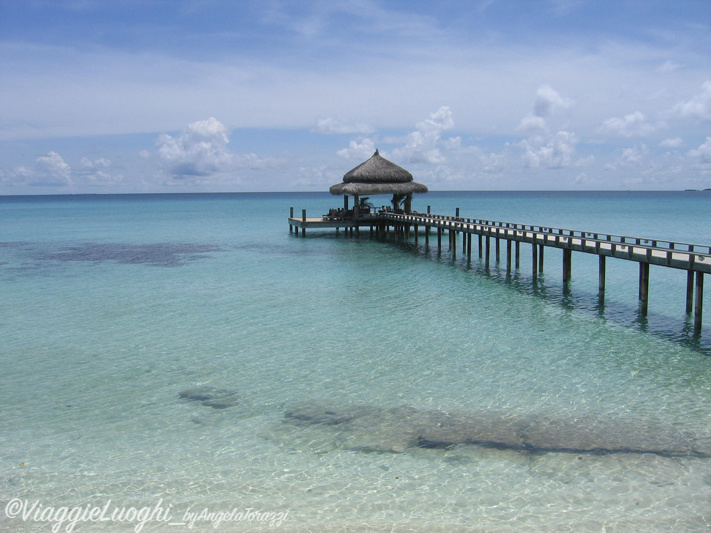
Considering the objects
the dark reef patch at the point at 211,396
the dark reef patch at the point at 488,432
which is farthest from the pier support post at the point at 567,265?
the dark reef patch at the point at 211,396

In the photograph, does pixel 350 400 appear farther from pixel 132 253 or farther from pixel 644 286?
pixel 132 253

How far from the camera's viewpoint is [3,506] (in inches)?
287

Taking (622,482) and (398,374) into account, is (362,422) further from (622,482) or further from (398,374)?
(622,482)

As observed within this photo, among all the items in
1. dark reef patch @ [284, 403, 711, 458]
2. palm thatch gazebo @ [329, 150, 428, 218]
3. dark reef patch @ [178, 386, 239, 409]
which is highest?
palm thatch gazebo @ [329, 150, 428, 218]

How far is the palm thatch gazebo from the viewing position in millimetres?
38219

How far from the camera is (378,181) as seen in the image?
3872 centimetres

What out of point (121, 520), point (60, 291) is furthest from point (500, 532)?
point (60, 291)

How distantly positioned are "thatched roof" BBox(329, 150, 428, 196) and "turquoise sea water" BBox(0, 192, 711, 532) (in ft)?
57.1

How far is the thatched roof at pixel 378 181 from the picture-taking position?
38219 mm

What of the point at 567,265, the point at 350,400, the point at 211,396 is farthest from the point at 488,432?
the point at 567,265

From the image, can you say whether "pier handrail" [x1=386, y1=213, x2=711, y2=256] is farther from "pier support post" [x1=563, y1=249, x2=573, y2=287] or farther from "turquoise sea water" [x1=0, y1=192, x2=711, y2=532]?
"turquoise sea water" [x1=0, y1=192, x2=711, y2=532]

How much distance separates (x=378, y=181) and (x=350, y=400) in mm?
29377

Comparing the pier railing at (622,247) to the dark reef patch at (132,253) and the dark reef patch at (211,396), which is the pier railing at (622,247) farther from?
the dark reef patch at (132,253)

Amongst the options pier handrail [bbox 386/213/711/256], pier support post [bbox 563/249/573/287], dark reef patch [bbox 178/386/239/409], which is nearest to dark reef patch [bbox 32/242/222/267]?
pier handrail [bbox 386/213/711/256]
